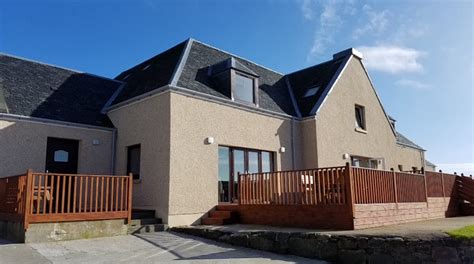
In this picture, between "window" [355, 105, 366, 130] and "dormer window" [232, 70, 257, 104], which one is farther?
"window" [355, 105, 366, 130]

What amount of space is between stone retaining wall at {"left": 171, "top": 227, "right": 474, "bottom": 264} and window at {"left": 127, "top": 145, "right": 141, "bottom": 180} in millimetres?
6188

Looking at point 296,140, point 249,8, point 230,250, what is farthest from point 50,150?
point 296,140

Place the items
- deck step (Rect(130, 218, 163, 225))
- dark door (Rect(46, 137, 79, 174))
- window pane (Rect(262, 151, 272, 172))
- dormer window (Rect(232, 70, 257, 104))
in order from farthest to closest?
window pane (Rect(262, 151, 272, 172)), dormer window (Rect(232, 70, 257, 104)), dark door (Rect(46, 137, 79, 174)), deck step (Rect(130, 218, 163, 225))

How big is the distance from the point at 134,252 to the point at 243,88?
8.92 meters

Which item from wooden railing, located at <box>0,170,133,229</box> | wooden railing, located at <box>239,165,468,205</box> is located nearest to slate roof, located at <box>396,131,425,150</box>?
wooden railing, located at <box>239,165,468,205</box>

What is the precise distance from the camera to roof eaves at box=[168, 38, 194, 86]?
534 inches

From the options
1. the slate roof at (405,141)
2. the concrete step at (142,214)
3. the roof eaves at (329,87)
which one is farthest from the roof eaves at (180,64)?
the slate roof at (405,141)

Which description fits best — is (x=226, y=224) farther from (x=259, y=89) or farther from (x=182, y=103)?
(x=259, y=89)

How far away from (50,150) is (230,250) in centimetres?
808

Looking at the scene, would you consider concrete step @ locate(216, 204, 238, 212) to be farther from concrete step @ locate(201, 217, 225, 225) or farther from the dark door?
the dark door

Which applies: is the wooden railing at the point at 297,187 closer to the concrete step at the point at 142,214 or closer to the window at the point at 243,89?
the concrete step at the point at 142,214

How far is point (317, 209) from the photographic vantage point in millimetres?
11000

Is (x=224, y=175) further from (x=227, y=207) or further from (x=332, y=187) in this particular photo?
(x=332, y=187)

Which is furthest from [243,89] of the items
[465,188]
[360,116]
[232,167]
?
[465,188]
